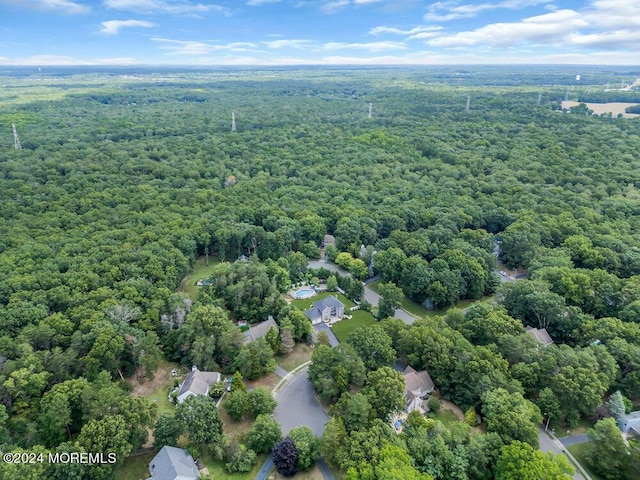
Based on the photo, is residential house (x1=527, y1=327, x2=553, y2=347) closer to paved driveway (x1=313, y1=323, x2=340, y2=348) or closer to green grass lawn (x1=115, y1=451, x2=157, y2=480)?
paved driveway (x1=313, y1=323, x2=340, y2=348)

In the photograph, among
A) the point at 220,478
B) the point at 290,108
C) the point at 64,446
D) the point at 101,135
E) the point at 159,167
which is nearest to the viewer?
the point at 64,446

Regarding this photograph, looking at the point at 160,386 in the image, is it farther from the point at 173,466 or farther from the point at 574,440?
the point at 574,440

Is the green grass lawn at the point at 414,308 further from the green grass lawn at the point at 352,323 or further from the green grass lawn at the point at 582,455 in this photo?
the green grass lawn at the point at 582,455

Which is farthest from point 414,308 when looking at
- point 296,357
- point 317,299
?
point 296,357

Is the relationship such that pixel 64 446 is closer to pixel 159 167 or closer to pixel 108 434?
pixel 108 434

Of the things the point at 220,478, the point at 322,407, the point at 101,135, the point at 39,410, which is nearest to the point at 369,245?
the point at 322,407

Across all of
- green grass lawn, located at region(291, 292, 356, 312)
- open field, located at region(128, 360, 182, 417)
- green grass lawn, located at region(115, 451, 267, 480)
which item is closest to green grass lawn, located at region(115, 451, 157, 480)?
green grass lawn, located at region(115, 451, 267, 480)
